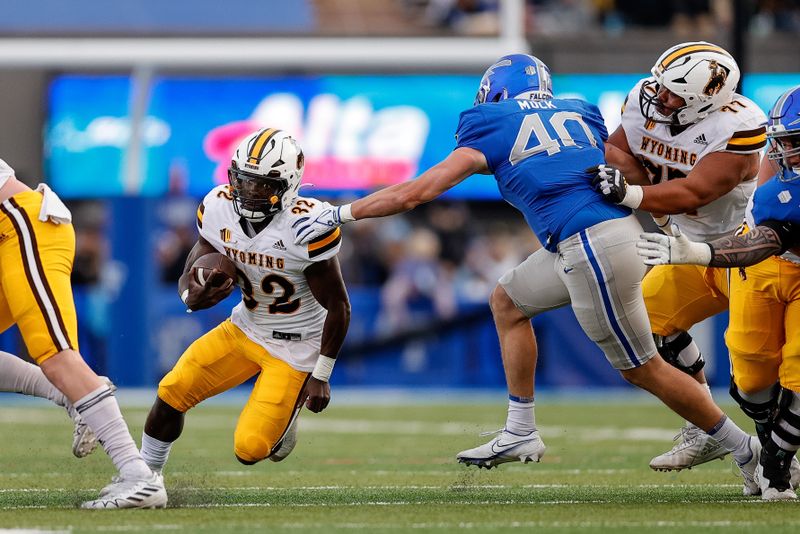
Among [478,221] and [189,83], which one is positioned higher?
[189,83]

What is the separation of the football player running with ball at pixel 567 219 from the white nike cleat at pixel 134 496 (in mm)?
1186

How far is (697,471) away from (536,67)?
8.10 ft

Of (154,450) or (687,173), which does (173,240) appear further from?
(687,173)

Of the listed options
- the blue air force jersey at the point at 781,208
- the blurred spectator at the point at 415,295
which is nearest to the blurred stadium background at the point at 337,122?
the blurred spectator at the point at 415,295

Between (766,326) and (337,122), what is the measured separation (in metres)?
10.3

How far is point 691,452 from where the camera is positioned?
6.37 metres

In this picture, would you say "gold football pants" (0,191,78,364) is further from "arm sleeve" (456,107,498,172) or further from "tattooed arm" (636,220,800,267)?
"tattooed arm" (636,220,800,267)

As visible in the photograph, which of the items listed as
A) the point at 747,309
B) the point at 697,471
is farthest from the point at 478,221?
the point at 747,309

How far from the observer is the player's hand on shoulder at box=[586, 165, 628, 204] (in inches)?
225

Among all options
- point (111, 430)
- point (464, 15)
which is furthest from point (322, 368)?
point (464, 15)

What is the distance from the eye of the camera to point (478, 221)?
17109mm

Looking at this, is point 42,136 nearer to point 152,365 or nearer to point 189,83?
point 189,83

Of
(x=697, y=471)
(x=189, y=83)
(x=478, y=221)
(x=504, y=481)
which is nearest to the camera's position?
(x=504, y=481)

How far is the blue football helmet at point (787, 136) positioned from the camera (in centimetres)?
560
